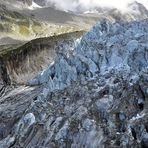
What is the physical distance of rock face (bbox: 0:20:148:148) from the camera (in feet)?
222

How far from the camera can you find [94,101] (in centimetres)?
7562

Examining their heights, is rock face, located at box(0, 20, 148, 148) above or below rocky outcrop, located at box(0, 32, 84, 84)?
above

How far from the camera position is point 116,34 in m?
93.5

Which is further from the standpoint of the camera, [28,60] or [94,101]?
[28,60]

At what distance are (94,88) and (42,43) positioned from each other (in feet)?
305

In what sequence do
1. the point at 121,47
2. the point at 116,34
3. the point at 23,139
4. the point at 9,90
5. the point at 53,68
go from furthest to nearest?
the point at 9,90 → the point at 53,68 → the point at 116,34 → the point at 121,47 → the point at 23,139

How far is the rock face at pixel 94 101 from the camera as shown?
222 feet

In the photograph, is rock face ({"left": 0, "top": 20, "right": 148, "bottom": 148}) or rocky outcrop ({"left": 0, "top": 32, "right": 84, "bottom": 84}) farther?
rocky outcrop ({"left": 0, "top": 32, "right": 84, "bottom": 84})

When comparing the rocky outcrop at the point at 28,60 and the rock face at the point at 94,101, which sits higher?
the rock face at the point at 94,101

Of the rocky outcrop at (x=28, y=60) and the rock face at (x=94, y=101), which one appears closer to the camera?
the rock face at (x=94, y=101)

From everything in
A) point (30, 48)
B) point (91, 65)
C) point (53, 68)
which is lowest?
point (30, 48)

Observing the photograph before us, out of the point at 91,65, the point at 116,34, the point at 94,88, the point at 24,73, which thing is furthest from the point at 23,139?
the point at 24,73

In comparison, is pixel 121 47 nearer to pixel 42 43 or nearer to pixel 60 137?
pixel 60 137

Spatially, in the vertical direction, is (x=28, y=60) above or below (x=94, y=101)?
below
